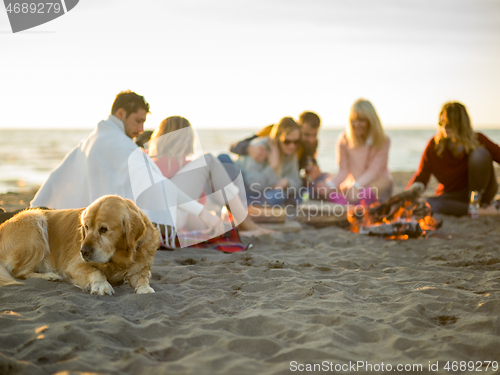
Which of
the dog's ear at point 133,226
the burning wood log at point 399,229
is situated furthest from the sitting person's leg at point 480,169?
the dog's ear at point 133,226

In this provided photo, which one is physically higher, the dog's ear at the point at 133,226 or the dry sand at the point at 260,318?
the dog's ear at the point at 133,226

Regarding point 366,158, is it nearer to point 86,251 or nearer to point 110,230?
point 110,230

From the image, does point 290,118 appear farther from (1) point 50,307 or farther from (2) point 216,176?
(1) point 50,307

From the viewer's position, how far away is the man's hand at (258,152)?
704 centimetres

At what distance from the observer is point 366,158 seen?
7.49 m

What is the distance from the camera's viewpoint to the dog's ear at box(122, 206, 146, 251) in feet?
11.0

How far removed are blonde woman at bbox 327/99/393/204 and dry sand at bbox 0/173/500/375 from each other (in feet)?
9.20

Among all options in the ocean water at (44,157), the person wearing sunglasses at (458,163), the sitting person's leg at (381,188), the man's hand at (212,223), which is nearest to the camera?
the man's hand at (212,223)

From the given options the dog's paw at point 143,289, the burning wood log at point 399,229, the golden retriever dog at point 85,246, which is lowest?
the burning wood log at point 399,229

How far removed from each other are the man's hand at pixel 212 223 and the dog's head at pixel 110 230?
5.27ft

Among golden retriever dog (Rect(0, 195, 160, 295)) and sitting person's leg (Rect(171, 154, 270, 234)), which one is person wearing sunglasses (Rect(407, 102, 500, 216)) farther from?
golden retriever dog (Rect(0, 195, 160, 295))

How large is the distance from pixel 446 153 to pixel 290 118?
→ 290 cm

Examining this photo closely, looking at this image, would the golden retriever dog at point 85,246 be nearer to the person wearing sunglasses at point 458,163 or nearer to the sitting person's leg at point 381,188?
the sitting person's leg at point 381,188

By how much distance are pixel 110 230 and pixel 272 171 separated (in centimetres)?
424
